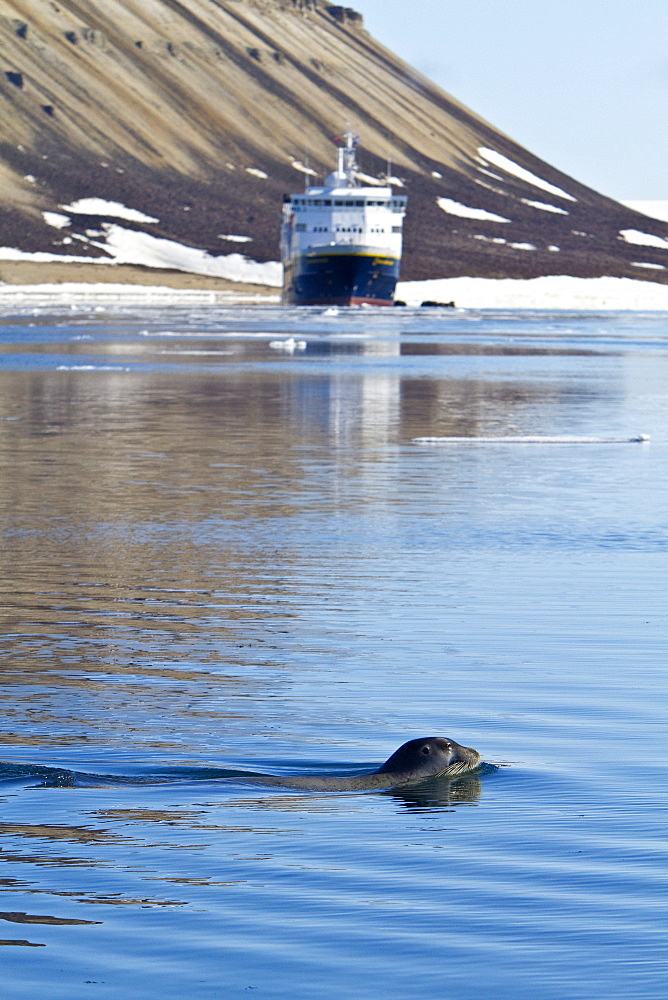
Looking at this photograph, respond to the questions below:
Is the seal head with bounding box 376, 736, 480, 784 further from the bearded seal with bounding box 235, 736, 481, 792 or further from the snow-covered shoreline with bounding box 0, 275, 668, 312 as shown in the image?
the snow-covered shoreline with bounding box 0, 275, 668, 312

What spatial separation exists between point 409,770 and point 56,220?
195m

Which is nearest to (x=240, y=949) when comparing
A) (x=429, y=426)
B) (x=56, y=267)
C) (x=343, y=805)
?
(x=343, y=805)

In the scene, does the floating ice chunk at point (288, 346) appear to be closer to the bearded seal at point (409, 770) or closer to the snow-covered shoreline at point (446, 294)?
the bearded seal at point (409, 770)

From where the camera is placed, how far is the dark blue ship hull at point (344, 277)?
120 metres

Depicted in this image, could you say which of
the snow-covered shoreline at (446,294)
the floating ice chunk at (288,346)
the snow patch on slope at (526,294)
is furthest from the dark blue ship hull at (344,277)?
the floating ice chunk at (288,346)

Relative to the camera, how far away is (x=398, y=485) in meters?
20.9

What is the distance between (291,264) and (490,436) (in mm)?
102898

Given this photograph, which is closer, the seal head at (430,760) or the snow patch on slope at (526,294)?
the seal head at (430,760)

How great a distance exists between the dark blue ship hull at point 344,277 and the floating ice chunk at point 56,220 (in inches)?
2969

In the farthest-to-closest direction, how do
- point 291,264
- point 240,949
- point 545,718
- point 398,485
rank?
point 291,264
point 398,485
point 545,718
point 240,949

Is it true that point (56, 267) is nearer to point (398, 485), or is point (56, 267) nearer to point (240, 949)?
point (398, 485)

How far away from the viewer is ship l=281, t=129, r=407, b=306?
120 metres

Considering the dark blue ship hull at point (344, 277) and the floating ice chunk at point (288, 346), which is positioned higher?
the dark blue ship hull at point (344, 277)

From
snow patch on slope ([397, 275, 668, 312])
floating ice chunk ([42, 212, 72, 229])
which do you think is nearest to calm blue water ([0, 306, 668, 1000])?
snow patch on slope ([397, 275, 668, 312])
